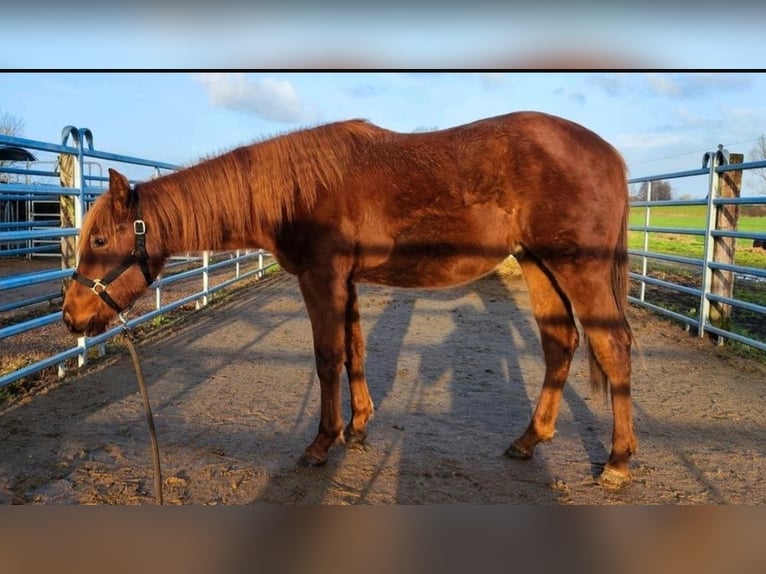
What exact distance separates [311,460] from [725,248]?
19.4 feet

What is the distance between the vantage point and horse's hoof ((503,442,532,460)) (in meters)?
3.22

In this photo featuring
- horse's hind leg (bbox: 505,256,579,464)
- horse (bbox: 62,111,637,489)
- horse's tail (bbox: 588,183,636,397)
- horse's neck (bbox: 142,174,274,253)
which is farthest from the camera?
horse's hind leg (bbox: 505,256,579,464)

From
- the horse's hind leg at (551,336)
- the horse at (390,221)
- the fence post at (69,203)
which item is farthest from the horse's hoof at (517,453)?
the fence post at (69,203)

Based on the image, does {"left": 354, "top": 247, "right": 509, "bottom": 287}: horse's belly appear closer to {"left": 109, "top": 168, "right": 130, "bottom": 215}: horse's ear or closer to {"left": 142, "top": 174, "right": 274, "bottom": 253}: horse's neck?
{"left": 142, "top": 174, "right": 274, "bottom": 253}: horse's neck

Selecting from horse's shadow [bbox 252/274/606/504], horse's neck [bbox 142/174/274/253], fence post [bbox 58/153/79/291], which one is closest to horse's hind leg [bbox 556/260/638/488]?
horse's shadow [bbox 252/274/606/504]

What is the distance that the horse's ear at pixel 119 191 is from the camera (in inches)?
112

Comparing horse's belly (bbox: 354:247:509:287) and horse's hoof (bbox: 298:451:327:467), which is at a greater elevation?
horse's belly (bbox: 354:247:509:287)

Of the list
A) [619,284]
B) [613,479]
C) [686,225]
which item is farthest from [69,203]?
[686,225]

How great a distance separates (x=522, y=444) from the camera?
3.25 metres

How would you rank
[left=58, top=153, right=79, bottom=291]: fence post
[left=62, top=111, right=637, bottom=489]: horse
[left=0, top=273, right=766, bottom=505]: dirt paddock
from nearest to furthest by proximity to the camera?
[left=0, top=273, right=766, bottom=505]: dirt paddock
[left=62, top=111, right=637, bottom=489]: horse
[left=58, top=153, right=79, bottom=291]: fence post

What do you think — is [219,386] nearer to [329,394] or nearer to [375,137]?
[329,394]

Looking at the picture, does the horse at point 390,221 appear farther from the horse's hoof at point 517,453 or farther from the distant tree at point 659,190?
the distant tree at point 659,190

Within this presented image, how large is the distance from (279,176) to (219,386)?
232 cm

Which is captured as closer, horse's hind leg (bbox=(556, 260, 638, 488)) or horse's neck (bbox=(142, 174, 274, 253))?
horse's hind leg (bbox=(556, 260, 638, 488))
